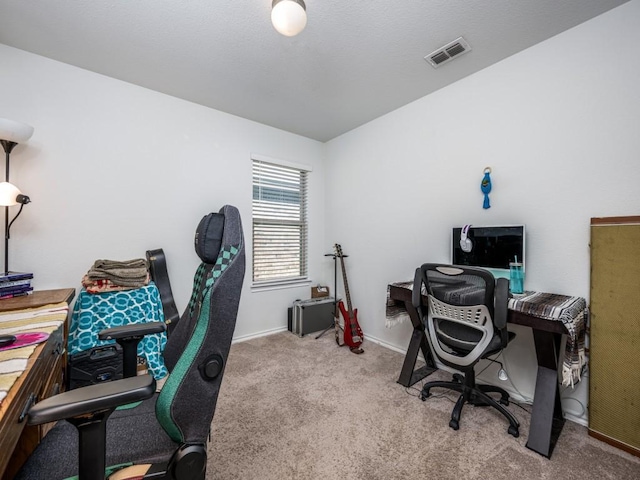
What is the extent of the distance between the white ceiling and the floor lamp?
0.67 m

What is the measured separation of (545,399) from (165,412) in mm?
1975

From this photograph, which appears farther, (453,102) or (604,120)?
(453,102)

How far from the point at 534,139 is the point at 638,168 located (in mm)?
575


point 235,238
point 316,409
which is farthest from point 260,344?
point 235,238

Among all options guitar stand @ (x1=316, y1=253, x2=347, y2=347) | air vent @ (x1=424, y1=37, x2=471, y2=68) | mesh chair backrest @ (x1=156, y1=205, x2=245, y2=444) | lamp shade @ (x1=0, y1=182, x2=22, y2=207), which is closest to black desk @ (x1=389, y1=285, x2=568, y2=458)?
mesh chair backrest @ (x1=156, y1=205, x2=245, y2=444)

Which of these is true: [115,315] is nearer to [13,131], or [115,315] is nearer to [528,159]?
[13,131]

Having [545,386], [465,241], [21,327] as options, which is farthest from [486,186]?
[21,327]

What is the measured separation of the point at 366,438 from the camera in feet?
5.37

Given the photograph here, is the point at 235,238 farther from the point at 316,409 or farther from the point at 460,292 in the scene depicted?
the point at 316,409

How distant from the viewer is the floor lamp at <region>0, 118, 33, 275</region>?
68.8 inches

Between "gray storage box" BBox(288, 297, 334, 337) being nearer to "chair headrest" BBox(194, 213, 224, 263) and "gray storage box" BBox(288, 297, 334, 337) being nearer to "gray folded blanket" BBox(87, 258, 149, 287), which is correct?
"gray folded blanket" BBox(87, 258, 149, 287)

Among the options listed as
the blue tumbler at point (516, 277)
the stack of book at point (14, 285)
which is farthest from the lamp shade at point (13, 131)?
the blue tumbler at point (516, 277)

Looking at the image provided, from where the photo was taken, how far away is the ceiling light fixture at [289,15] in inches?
57.1

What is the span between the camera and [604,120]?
A: 170 centimetres
